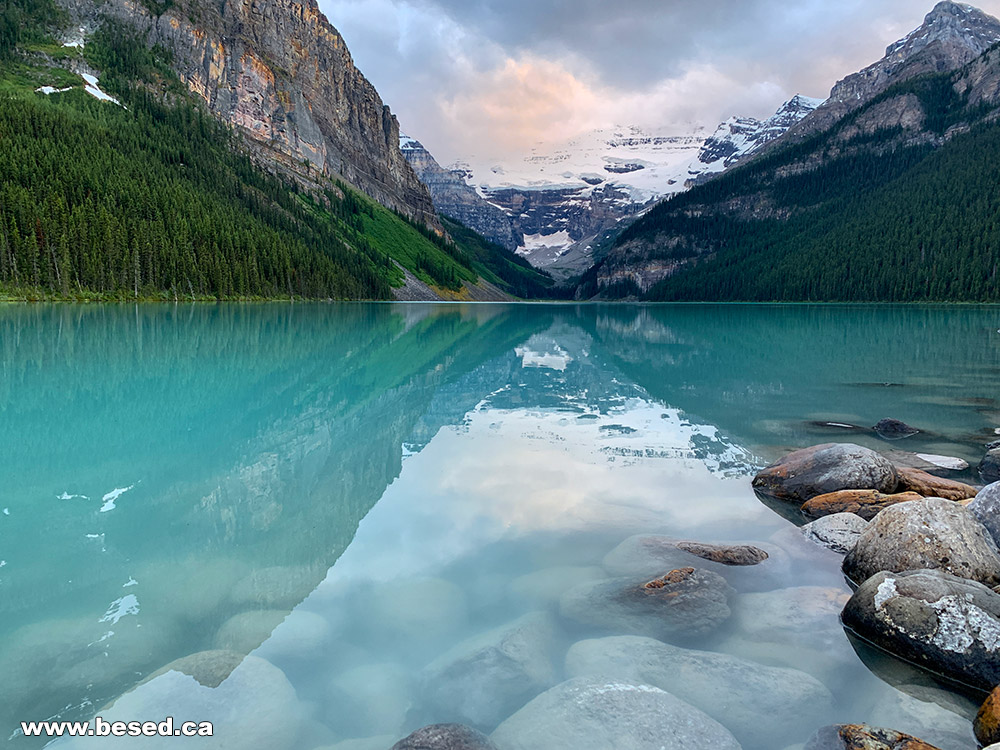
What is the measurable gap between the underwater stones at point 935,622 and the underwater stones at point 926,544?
3.16 ft

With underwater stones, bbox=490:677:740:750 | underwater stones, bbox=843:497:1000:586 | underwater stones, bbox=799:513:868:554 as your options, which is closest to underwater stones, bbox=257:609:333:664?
underwater stones, bbox=490:677:740:750

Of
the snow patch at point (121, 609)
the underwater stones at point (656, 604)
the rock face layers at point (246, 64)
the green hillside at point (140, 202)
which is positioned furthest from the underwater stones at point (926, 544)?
the rock face layers at point (246, 64)

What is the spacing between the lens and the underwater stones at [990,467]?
13109mm

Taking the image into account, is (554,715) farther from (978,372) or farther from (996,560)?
(978,372)

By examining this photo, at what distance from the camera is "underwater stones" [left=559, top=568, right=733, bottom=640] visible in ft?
23.3

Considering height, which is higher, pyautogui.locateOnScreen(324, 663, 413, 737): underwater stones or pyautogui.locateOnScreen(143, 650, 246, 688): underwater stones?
pyautogui.locateOnScreen(143, 650, 246, 688): underwater stones

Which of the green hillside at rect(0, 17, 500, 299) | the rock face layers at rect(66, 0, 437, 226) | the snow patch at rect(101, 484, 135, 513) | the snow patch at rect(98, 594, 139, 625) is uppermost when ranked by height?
the rock face layers at rect(66, 0, 437, 226)

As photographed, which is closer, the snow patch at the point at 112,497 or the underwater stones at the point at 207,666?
the underwater stones at the point at 207,666

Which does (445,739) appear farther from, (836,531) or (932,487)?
(932,487)

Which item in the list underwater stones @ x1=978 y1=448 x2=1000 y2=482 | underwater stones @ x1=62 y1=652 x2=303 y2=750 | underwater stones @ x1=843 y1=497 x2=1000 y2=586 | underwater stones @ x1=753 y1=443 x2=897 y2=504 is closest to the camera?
underwater stones @ x1=62 y1=652 x2=303 y2=750

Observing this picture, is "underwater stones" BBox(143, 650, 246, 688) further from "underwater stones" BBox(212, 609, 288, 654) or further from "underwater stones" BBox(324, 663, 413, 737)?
"underwater stones" BBox(324, 663, 413, 737)

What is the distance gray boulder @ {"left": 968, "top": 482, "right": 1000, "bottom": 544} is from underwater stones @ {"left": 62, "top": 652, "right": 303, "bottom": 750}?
1025 centimetres

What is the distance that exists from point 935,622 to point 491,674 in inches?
197

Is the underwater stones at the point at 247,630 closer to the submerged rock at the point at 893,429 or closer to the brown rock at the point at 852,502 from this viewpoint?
the brown rock at the point at 852,502
